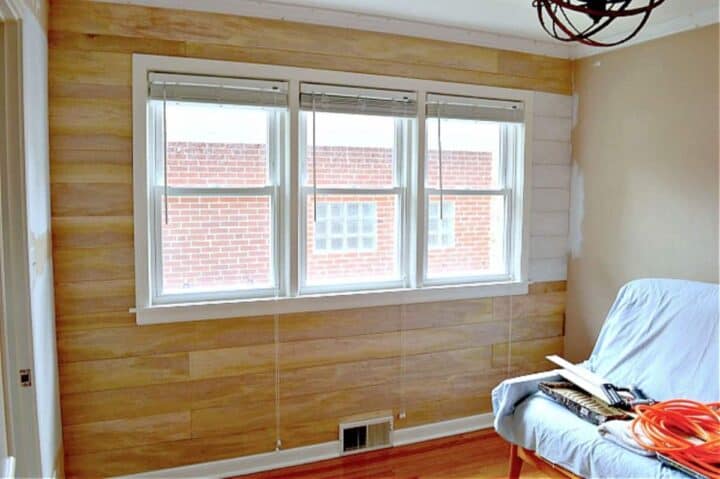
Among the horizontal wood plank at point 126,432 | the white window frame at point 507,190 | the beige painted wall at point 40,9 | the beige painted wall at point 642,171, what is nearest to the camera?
the beige painted wall at point 40,9

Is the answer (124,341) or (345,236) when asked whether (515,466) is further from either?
(124,341)

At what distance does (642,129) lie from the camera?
306 centimetres

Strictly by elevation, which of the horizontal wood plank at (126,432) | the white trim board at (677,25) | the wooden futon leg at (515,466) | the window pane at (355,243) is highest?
the white trim board at (677,25)

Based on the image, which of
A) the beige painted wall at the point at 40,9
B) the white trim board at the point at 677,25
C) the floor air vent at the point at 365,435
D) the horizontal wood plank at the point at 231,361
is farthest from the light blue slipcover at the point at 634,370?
the beige painted wall at the point at 40,9

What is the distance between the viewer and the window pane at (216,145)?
2.66m

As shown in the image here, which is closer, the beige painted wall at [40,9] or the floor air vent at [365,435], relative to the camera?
the beige painted wall at [40,9]

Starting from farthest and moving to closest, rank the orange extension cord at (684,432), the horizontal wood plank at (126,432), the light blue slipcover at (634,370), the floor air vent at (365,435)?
1. the floor air vent at (365,435)
2. the horizontal wood plank at (126,432)
3. the light blue slipcover at (634,370)
4. the orange extension cord at (684,432)

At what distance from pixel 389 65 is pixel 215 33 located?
3.12 feet

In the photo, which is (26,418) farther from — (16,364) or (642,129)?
(642,129)

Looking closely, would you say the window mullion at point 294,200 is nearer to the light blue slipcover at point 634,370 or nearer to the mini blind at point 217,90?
the mini blind at point 217,90

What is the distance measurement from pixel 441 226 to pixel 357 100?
0.92 metres

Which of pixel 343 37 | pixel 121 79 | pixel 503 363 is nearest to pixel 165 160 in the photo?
pixel 121 79

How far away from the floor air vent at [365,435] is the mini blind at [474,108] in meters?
1.81

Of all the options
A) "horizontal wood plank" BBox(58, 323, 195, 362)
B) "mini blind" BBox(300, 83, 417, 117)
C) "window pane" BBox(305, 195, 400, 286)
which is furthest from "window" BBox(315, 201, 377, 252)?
"horizontal wood plank" BBox(58, 323, 195, 362)
